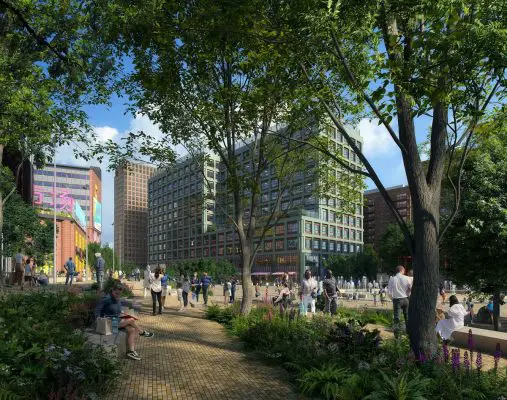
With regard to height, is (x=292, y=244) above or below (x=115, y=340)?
below

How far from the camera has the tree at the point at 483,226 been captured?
1597 centimetres

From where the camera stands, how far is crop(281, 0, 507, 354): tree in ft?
19.3

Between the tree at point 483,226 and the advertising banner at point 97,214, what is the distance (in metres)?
152

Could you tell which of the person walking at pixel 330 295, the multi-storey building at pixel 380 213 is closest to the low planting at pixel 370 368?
the person walking at pixel 330 295

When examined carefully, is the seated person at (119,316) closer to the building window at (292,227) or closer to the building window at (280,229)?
the building window at (292,227)

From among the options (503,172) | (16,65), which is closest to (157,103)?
(16,65)

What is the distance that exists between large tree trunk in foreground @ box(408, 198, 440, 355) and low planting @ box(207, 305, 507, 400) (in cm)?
27

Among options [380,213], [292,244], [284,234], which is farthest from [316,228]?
[380,213]

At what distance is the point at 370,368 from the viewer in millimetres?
6867

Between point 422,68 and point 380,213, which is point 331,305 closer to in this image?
point 422,68

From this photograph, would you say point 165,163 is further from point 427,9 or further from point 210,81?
point 427,9

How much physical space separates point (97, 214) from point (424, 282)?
167 metres

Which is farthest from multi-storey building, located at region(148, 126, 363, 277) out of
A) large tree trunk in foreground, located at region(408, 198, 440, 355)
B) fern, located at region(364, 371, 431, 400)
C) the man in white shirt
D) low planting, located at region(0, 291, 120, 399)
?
fern, located at region(364, 371, 431, 400)

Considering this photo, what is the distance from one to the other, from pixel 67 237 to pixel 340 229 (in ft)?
198
